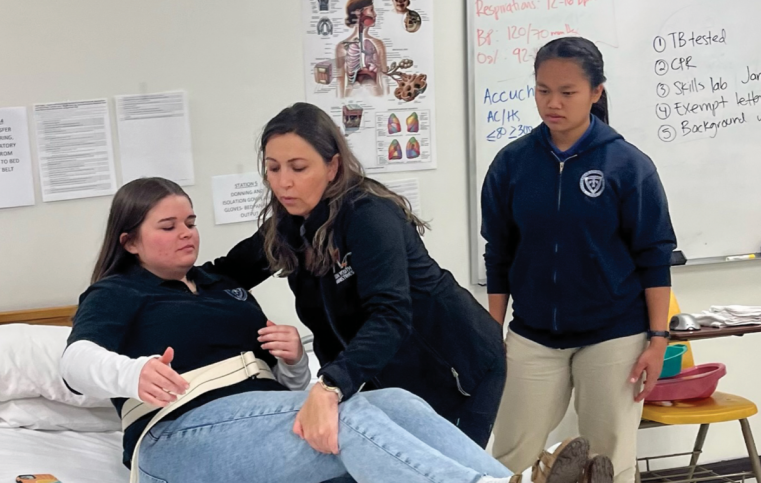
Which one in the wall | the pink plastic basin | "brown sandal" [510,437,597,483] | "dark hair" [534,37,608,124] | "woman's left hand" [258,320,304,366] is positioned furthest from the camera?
the pink plastic basin

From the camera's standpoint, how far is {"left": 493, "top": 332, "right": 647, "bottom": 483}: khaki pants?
1.95 m

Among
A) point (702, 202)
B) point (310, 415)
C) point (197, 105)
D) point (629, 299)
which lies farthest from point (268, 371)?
point (702, 202)

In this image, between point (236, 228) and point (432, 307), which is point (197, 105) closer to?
point (236, 228)

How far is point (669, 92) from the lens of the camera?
2740 millimetres

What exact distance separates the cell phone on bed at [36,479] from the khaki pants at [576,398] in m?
1.03

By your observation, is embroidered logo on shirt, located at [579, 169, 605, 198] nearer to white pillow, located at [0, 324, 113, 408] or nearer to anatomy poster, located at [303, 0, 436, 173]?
anatomy poster, located at [303, 0, 436, 173]

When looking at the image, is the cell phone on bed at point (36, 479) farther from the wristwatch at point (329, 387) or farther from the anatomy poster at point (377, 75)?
the anatomy poster at point (377, 75)

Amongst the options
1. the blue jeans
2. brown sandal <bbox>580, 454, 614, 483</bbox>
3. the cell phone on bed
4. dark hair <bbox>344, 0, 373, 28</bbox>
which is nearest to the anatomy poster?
dark hair <bbox>344, 0, 373, 28</bbox>

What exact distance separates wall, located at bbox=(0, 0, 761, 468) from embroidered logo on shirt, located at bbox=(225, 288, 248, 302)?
2.22 feet

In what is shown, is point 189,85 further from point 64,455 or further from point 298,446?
point 298,446

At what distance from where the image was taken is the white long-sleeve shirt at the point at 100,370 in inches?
56.5

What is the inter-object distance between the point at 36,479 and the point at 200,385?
0.38 metres

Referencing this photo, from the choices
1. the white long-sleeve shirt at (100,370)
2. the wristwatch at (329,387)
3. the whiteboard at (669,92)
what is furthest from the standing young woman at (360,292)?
the whiteboard at (669,92)

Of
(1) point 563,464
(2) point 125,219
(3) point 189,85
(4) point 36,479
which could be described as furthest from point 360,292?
(3) point 189,85
